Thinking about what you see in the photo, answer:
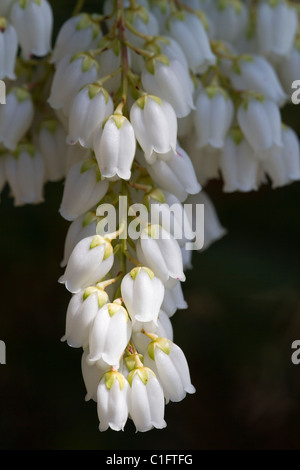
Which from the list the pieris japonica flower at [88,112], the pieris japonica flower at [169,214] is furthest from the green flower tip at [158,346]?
the pieris japonica flower at [88,112]

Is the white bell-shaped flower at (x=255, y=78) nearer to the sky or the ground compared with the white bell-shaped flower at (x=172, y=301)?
nearer to the sky

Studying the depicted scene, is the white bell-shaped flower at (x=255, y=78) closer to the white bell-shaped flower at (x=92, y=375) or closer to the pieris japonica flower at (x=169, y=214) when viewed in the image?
the pieris japonica flower at (x=169, y=214)

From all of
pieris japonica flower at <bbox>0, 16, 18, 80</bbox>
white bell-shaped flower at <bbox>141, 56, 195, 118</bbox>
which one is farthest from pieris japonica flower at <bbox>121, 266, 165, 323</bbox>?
pieris japonica flower at <bbox>0, 16, 18, 80</bbox>

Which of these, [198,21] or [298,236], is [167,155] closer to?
[198,21]

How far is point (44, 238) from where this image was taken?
4.88 feet

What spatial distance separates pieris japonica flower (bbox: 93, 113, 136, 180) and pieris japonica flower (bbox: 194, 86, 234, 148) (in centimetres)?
21

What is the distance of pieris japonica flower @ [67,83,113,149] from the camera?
949 mm

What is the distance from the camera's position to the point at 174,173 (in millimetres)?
966

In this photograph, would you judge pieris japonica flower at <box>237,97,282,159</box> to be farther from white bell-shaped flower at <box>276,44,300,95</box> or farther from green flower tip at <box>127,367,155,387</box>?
green flower tip at <box>127,367,155,387</box>

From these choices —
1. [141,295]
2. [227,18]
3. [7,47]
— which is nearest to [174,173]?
[141,295]

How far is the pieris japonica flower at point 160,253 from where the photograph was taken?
894 mm

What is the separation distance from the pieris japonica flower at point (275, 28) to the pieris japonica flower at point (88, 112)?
36 centimetres

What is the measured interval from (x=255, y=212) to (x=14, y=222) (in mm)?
437
